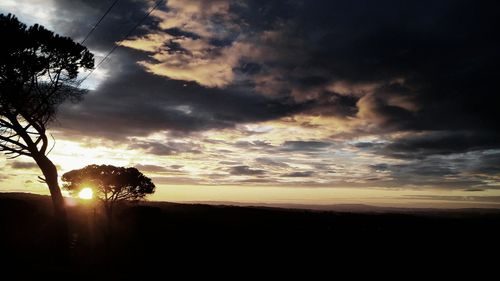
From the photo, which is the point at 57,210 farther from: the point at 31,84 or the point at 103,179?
the point at 103,179

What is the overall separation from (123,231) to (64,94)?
36023 millimetres

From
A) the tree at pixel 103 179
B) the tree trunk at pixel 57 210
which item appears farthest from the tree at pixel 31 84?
the tree at pixel 103 179

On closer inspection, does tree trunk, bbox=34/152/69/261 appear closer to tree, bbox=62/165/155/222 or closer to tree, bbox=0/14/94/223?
tree, bbox=0/14/94/223

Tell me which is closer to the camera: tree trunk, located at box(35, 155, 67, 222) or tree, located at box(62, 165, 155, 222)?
tree trunk, located at box(35, 155, 67, 222)

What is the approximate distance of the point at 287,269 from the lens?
80.6 feet

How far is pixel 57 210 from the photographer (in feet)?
53.8

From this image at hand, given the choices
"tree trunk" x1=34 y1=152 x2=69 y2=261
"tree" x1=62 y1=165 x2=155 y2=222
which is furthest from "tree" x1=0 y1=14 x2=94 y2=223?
"tree" x1=62 y1=165 x2=155 y2=222

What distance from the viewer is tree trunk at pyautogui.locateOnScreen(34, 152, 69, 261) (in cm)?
1611

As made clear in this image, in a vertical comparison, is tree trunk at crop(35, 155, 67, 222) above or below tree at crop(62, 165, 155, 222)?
below

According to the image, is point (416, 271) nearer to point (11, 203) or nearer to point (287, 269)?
point (287, 269)

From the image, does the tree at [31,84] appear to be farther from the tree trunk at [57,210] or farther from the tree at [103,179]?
the tree at [103,179]

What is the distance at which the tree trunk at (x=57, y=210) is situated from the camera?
16.1m

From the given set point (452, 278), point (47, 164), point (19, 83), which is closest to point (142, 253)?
point (47, 164)

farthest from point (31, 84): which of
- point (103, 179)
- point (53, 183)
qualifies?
point (103, 179)
